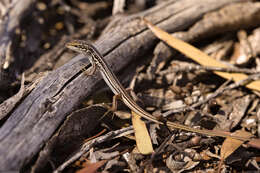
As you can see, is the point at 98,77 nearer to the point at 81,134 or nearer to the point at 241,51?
the point at 81,134

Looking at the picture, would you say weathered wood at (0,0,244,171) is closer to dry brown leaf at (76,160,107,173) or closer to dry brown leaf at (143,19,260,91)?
dry brown leaf at (143,19,260,91)

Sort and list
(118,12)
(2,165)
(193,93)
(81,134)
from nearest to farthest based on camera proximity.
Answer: (2,165) → (81,134) → (193,93) → (118,12)

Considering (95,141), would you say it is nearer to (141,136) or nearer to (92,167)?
(92,167)

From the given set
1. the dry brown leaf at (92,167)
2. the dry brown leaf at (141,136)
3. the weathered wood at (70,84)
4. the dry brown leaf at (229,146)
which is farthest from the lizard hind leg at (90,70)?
the dry brown leaf at (229,146)

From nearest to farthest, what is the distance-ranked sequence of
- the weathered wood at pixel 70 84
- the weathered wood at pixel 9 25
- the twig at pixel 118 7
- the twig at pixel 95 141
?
the weathered wood at pixel 70 84 → the twig at pixel 95 141 → the weathered wood at pixel 9 25 → the twig at pixel 118 7

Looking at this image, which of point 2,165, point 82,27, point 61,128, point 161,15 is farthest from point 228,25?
point 2,165

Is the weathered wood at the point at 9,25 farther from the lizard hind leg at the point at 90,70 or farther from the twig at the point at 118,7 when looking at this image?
the twig at the point at 118,7

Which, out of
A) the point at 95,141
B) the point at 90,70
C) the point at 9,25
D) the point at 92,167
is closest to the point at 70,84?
the point at 90,70
